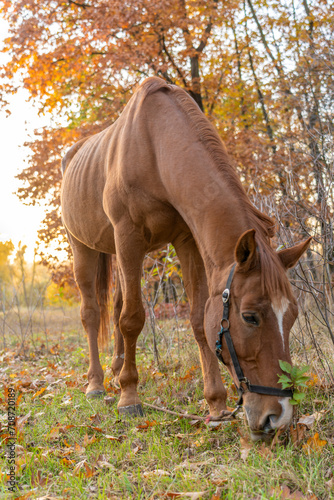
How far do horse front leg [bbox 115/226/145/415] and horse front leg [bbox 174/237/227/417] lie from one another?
0.38 meters

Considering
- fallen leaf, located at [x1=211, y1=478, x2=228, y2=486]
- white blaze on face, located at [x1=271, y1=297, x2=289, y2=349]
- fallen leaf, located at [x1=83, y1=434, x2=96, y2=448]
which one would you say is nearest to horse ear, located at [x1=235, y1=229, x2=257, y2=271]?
white blaze on face, located at [x1=271, y1=297, x2=289, y2=349]

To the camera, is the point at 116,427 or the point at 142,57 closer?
the point at 116,427

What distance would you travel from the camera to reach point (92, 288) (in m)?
5.06

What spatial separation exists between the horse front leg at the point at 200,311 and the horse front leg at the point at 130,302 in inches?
15.1

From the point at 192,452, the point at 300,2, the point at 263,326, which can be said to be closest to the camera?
the point at 263,326

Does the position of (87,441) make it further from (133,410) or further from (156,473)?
(156,473)

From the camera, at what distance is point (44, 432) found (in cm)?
311

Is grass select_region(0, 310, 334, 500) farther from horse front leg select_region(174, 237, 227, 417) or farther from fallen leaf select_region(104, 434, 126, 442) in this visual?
horse front leg select_region(174, 237, 227, 417)

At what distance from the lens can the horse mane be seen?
2.30 m

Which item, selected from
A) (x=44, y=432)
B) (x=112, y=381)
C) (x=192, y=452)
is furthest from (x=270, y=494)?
(x=112, y=381)

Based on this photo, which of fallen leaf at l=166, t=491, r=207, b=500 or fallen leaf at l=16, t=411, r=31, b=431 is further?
fallen leaf at l=16, t=411, r=31, b=431

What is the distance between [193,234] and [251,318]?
33.1 inches

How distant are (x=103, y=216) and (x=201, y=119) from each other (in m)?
1.57

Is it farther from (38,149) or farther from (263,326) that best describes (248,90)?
(263,326)
